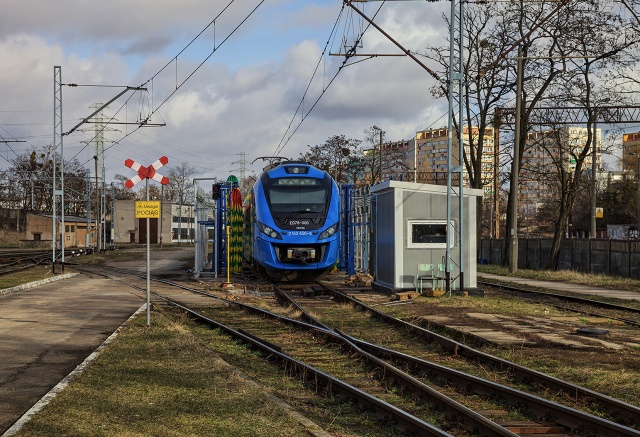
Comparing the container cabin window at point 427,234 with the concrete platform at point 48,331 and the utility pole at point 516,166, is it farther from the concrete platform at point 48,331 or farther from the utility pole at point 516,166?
the utility pole at point 516,166

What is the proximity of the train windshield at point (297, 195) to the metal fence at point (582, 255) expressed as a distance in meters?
15.6

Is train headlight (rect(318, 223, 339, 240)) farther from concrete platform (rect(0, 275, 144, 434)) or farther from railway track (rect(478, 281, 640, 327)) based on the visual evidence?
concrete platform (rect(0, 275, 144, 434))

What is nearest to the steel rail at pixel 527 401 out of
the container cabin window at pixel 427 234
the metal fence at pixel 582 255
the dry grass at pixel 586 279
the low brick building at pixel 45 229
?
the container cabin window at pixel 427 234

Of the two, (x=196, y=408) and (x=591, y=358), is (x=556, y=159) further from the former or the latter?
(x=196, y=408)

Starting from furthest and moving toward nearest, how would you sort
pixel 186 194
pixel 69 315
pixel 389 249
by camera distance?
pixel 186 194 → pixel 389 249 → pixel 69 315

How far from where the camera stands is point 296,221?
25.0 meters

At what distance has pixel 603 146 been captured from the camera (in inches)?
1722

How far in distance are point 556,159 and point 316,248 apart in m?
22.2

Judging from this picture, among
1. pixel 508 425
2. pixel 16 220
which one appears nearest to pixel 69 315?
pixel 508 425

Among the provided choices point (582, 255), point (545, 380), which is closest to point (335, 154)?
point (582, 255)

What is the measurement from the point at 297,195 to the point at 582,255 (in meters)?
20.7

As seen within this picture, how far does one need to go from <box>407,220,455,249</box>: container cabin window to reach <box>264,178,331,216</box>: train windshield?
4158 mm

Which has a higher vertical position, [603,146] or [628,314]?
[603,146]

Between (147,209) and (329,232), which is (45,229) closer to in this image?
(329,232)
